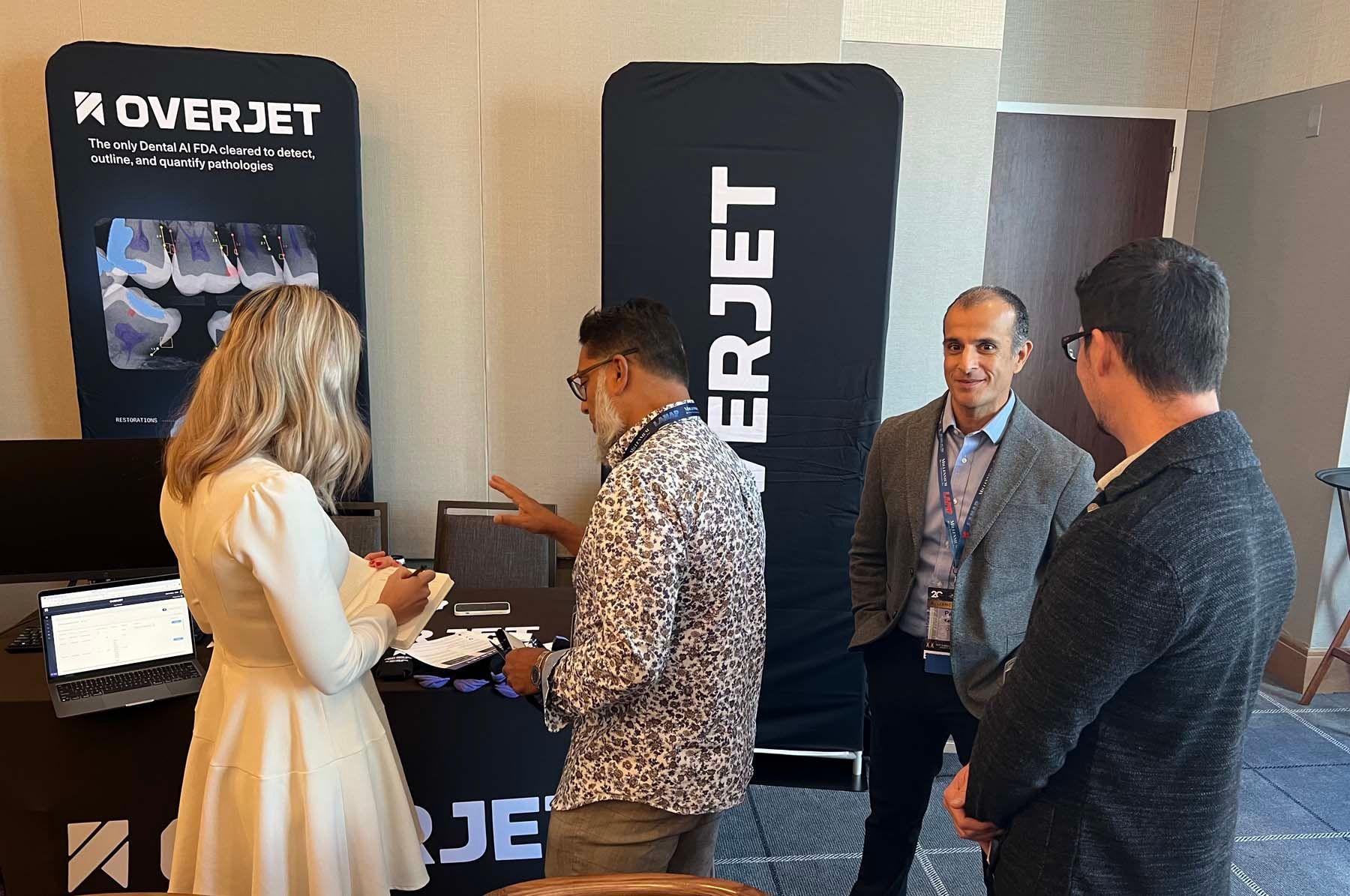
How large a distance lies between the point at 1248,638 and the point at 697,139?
2230mm

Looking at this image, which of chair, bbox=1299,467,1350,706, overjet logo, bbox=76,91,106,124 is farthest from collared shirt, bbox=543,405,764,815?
chair, bbox=1299,467,1350,706

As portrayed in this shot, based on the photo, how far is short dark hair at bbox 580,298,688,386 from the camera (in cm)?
159

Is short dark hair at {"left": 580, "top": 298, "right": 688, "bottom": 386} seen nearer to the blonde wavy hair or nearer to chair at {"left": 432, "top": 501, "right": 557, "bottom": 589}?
the blonde wavy hair

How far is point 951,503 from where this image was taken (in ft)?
6.86

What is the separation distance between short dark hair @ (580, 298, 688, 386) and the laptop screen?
1312 mm

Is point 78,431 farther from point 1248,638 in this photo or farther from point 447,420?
point 1248,638

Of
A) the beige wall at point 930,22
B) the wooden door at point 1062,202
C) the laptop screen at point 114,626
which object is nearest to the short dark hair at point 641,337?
the laptop screen at point 114,626

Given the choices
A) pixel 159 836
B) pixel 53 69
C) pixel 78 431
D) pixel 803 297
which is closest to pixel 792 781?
pixel 803 297

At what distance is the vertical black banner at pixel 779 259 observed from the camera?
286 centimetres

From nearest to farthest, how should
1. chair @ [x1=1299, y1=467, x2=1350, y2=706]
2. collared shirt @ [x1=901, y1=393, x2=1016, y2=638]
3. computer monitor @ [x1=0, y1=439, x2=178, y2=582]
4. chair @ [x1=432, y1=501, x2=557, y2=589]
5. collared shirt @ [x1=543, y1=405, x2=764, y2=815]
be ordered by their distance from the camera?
collared shirt @ [x1=543, y1=405, x2=764, y2=815], collared shirt @ [x1=901, y1=393, x2=1016, y2=638], computer monitor @ [x1=0, y1=439, x2=178, y2=582], chair @ [x1=432, y1=501, x2=557, y2=589], chair @ [x1=1299, y1=467, x2=1350, y2=706]

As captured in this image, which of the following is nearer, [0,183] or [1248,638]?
[1248,638]

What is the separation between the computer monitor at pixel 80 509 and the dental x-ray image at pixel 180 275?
1.99 ft

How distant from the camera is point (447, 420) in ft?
11.4

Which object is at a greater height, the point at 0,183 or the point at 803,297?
the point at 0,183
